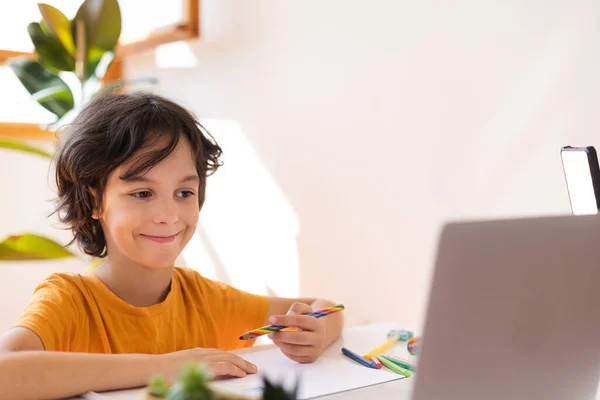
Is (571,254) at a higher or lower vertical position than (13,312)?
higher

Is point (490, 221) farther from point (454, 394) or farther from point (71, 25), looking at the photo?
point (71, 25)

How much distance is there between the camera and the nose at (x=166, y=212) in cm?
100

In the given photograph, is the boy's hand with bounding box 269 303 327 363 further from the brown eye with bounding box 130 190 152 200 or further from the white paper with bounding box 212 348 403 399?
the brown eye with bounding box 130 190 152 200

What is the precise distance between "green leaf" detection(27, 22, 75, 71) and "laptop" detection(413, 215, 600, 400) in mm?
1568

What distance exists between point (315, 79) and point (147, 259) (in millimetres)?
863

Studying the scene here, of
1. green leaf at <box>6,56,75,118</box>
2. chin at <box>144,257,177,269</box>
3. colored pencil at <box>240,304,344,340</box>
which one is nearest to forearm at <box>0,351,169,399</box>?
colored pencil at <box>240,304,344,340</box>

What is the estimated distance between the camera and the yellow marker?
99 centimetres

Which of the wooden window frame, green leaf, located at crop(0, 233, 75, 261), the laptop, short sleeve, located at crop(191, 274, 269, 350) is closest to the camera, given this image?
the laptop

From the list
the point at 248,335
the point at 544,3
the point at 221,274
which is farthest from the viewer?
the point at 221,274

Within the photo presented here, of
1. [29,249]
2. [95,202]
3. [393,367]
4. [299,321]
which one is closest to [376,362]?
[393,367]

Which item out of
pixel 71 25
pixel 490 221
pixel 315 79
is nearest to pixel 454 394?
pixel 490 221

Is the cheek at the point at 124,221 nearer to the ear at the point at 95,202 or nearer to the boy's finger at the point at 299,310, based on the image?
the ear at the point at 95,202

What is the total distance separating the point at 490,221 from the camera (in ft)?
1.72

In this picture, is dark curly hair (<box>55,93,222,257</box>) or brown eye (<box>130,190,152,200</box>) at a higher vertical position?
dark curly hair (<box>55,93,222,257</box>)
